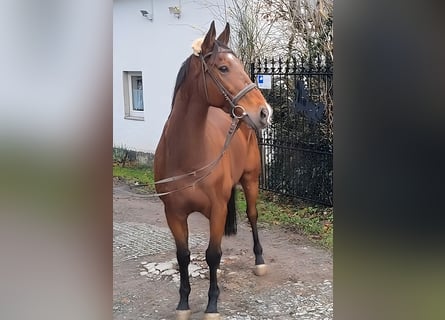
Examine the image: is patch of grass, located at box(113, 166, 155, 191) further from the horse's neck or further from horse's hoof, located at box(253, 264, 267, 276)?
horse's hoof, located at box(253, 264, 267, 276)

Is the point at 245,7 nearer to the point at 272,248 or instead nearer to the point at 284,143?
the point at 284,143

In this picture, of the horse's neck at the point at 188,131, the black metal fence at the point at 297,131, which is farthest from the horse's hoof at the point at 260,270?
the horse's neck at the point at 188,131

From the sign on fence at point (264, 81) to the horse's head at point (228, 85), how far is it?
1.46 metres

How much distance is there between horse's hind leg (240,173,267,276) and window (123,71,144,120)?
0.80 meters

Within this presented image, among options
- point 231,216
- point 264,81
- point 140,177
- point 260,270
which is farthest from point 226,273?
point 264,81

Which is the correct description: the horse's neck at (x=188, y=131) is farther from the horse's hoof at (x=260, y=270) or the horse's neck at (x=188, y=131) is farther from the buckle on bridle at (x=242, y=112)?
the horse's hoof at (x=260, y=270)

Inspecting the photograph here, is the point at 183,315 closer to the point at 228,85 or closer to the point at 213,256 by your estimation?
the point at 213,256

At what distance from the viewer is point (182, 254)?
226 cm

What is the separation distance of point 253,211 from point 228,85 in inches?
45.9

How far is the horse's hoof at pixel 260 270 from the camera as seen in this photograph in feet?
9.16

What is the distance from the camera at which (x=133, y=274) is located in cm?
267
